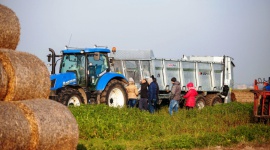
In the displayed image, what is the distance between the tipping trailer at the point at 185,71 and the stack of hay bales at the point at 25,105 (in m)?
14.9

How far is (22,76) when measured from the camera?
8695 mm

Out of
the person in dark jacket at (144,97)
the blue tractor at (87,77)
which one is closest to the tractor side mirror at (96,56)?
the blue tractor at (87,77)

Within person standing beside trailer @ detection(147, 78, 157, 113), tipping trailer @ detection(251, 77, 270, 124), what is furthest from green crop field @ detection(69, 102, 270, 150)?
person standing beside trailer @ detection(147, 78, 157, 113)

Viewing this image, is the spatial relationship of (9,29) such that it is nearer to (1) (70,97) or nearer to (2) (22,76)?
(2) (22,76)

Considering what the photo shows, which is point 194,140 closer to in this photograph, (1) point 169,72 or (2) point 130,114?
(2) point 130,114

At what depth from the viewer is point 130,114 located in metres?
18.0

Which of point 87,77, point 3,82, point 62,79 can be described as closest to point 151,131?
point 87,77

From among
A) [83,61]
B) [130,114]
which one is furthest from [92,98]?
[130,114]

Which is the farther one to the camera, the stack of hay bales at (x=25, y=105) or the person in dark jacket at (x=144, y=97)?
the person in dark jacket at (x=144, y=97)

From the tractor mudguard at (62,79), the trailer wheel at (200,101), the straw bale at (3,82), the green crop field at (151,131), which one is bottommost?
the green crop field at (151,131)

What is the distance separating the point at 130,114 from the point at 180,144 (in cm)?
433

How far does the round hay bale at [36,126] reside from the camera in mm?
7934

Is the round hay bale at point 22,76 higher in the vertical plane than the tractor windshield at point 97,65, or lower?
lower

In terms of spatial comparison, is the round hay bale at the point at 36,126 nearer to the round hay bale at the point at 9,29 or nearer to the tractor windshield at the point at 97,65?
the round hay bale at the point at 9,29
